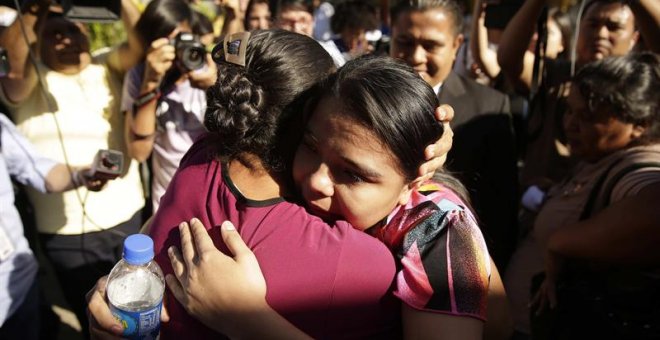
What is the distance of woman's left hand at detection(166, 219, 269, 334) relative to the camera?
3.53ft

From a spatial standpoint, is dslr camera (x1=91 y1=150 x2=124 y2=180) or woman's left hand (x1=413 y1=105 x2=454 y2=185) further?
dslr camera (x1=91 y1=150 x2=124 y2=180)

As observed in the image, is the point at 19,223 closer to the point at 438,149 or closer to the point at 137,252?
the point at 137,252

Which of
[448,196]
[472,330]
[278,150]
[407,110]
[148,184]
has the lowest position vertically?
[148,184]

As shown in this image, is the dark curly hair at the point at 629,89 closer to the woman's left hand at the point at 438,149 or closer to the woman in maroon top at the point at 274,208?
the woman's left hand at the point at 438,149

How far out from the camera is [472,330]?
1.08 metres

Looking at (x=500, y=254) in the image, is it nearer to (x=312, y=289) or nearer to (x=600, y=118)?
(x=600, y=118)

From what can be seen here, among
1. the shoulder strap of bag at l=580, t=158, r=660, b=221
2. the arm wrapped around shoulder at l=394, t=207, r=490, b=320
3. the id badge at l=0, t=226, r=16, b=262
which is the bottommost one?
the id badge at l=0, t=226, r=16, b=262

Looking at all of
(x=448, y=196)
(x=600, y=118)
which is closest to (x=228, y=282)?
(x=448, y=196)

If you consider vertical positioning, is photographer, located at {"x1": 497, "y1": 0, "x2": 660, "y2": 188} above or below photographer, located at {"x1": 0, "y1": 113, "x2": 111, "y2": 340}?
above

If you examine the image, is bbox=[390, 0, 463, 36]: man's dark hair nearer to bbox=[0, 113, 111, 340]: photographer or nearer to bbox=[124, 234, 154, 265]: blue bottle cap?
bbox=[0, 113, 111, 340]: photographer

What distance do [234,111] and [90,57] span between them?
6.14 ft

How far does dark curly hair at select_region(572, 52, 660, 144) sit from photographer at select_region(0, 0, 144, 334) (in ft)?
7.35

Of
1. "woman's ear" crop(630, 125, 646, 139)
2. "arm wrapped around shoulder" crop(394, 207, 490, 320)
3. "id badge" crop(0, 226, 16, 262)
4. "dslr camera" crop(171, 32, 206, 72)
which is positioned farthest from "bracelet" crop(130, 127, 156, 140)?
"woman's ear" crop(630, 125, 646, 139)

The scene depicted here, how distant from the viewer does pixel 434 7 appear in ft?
7.70
